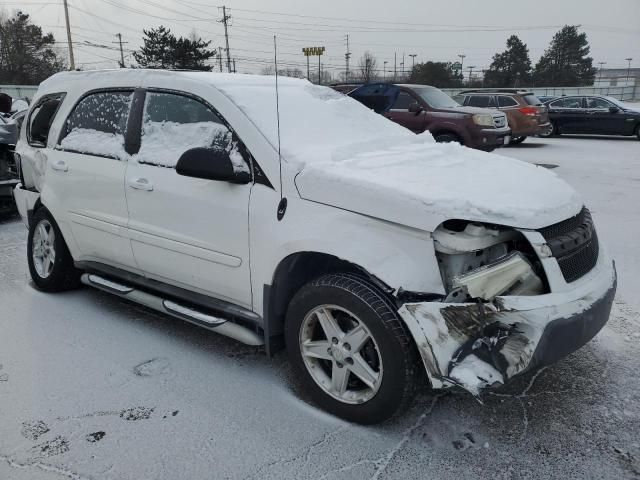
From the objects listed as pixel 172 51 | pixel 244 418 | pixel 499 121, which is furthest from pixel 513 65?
pixel 244 418

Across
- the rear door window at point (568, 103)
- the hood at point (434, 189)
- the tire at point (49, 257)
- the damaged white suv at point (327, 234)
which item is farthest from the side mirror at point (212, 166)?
the rear door window at point (568, 103)

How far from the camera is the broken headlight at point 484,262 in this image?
7.70ft

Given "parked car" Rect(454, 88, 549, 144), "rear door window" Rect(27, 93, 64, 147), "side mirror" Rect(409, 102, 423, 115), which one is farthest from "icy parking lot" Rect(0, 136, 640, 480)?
"parked car" Rect(454, 88, 549, 144)

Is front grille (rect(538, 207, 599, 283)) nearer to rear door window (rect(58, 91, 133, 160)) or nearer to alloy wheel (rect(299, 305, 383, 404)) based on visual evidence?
alloy wheel (rect(299, 305, 383, 404))

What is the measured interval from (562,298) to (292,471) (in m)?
1.43

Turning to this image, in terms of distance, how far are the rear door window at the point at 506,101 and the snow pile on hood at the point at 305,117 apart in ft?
41.0

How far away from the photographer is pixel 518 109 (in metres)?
15.2

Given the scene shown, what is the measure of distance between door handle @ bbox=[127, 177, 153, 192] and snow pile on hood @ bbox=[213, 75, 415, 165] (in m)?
0.75

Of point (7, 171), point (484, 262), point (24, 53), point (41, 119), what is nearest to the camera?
point (484, 262)

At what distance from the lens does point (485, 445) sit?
2613mm

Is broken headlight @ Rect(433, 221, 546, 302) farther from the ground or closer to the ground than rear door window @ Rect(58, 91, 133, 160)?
closer to the ground

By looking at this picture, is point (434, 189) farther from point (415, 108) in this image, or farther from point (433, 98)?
point (433, 98)

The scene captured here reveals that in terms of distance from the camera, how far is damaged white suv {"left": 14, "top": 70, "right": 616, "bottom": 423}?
7.82 ft

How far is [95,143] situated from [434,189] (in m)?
2.58
